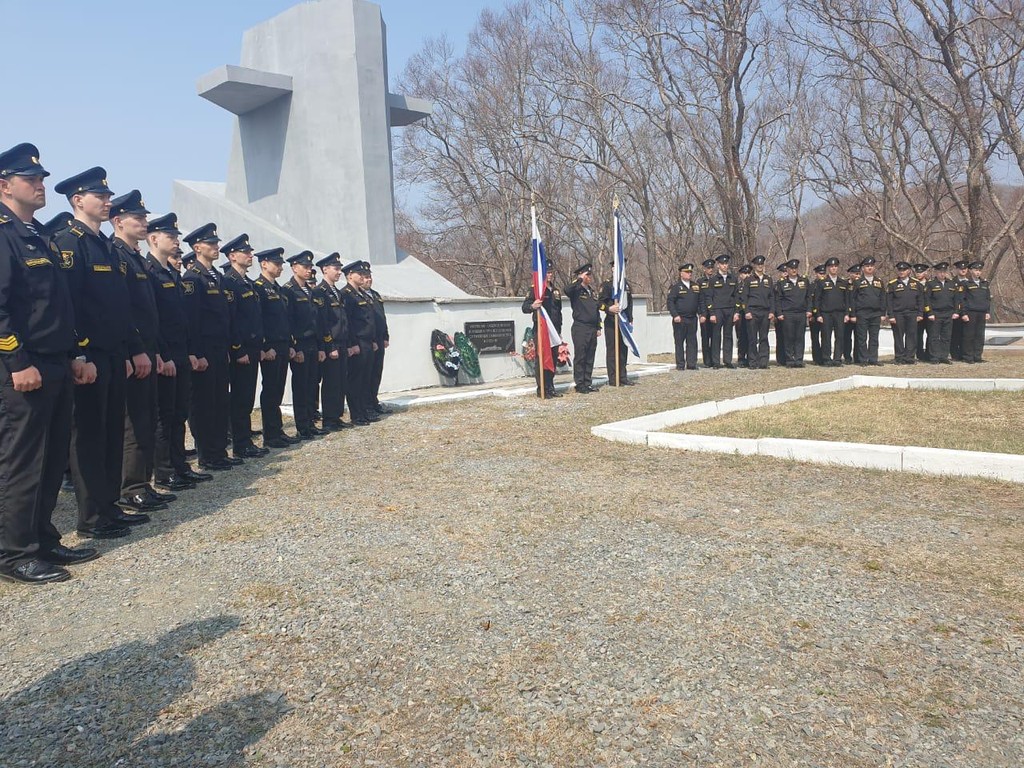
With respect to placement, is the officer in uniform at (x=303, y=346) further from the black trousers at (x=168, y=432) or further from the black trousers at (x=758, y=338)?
the black trousers at (x=758, y=338)

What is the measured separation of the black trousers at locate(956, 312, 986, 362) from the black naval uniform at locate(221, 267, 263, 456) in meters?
13.1

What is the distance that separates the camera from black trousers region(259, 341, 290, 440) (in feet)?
25.1

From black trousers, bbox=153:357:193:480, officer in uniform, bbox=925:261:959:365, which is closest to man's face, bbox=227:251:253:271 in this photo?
black trousers, bbox=153:357:193:480

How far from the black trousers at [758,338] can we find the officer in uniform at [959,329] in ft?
11.9

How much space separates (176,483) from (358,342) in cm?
344

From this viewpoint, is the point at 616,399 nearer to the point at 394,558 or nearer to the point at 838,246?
the point at 394,558

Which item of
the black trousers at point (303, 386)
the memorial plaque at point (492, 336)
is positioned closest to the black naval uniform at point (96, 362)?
the black trousers at point (303, 386)

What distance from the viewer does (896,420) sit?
7.82m

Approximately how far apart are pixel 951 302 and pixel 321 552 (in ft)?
44.9

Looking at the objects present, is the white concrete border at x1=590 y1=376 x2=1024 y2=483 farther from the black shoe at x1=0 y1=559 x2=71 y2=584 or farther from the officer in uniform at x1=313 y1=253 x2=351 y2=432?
the black shoe at x1=0 y1=559 x2=71 y2=584

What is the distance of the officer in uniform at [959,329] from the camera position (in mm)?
14219

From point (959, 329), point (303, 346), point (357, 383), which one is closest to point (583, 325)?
point (357, 383)

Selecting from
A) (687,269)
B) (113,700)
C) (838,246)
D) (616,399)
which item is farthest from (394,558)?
(838,246)

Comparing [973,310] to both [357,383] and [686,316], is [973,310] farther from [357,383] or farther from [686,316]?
[357,383]
